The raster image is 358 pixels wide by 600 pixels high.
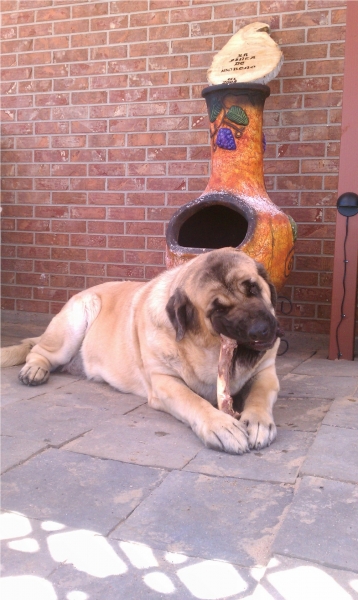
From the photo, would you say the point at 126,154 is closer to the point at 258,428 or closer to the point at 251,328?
the point at 251,328

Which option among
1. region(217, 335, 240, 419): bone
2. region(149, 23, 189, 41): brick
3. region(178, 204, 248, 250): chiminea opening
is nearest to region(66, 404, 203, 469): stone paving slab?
region(217, 335, 240, 419): bone

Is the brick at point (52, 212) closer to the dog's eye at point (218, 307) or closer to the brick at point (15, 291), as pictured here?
the brick at point (15, 291)

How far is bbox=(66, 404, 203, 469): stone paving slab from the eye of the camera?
7.45 feet

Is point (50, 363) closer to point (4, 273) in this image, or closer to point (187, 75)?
point (4, 273)

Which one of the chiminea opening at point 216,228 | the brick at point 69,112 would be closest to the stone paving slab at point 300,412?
the chiminea opening at point 216,228

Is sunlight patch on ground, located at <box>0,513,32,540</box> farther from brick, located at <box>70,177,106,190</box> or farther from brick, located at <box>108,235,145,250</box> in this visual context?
brick, located at <box>70,177,106,190</box>

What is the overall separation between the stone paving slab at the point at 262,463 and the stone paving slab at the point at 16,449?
2.07 ft

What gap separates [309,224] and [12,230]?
9.27 feet

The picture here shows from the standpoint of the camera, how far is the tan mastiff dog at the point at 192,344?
7.81 ft

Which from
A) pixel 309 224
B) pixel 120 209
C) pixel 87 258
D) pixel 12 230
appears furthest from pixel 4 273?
pixel 309 224

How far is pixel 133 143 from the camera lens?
504 centimetres

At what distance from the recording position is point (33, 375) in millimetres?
3422

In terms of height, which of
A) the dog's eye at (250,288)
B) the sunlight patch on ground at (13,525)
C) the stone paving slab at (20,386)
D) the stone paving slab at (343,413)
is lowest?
the stone paving slab at (20,386)

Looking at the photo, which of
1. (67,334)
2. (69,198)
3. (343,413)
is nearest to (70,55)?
(69,198)
